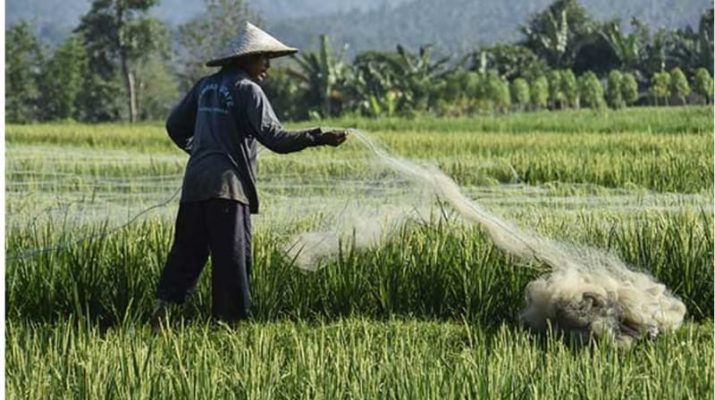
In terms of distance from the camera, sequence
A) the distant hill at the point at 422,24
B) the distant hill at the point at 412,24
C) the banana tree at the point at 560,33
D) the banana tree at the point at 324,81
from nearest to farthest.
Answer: the banana tree at the point at 324,81 < the banana tree at the point at 560,33 < the distant hill at the point at 412,24 < the distant hill at the point at 422,24

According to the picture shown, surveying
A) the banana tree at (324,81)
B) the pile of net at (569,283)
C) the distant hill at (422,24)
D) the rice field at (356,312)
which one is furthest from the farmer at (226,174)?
the distant hill at (422,24)

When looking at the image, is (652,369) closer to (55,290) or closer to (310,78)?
(55,290)

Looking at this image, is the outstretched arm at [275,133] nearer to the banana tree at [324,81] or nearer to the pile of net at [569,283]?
the pile of net at [569,283]

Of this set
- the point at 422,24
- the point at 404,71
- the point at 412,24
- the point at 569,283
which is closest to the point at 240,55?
the point at 569,283

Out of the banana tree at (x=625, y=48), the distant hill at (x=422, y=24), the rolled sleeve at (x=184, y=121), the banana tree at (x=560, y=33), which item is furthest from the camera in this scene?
the distant hill at (x=422, y=24)

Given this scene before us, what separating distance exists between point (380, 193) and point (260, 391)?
9.27 ft

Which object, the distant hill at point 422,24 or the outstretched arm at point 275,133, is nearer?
the outstretched arm at point 275,133

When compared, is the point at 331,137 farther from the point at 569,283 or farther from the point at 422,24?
the point at 422,24

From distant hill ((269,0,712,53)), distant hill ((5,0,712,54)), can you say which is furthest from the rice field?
distant hill ((269,0,712,53))

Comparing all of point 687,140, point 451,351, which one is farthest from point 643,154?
point 451,351

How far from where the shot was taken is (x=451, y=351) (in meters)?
4.03

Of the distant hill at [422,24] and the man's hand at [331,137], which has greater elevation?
the distant hill at [422,24]

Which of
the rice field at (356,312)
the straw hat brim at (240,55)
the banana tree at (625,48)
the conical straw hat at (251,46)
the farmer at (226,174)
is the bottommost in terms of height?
the rice field at (356,312)

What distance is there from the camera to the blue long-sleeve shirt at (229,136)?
4.27 m
